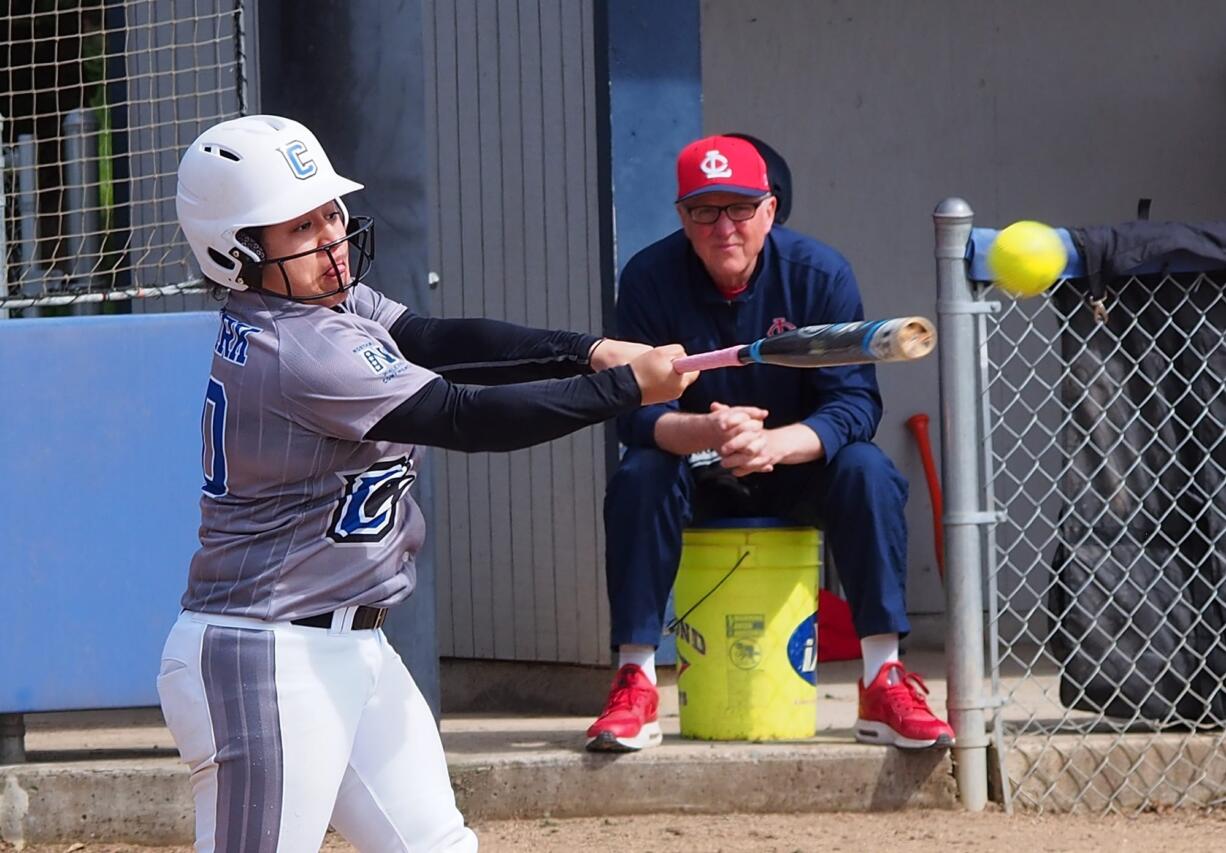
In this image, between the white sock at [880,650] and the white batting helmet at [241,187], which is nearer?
the white batting helmet at [241,187]

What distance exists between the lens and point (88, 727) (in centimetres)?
532

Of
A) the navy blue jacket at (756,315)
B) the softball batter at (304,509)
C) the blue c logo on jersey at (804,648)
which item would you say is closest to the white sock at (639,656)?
the blue c logo on jersey at (804,648)

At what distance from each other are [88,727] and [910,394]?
3.25 m

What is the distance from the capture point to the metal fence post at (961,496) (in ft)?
14.4

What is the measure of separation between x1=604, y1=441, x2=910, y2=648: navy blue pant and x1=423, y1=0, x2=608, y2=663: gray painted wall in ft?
3.59

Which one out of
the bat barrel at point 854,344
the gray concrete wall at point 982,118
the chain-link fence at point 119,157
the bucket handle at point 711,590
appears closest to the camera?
the bat barrel at point 854,344

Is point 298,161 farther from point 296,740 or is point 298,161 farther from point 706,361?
point 296,740

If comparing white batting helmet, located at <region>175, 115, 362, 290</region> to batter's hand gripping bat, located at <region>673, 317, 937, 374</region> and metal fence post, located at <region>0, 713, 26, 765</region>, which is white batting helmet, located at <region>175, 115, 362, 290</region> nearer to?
batter's hand gripping bat, located at <region>673, 317, 937, 374</region>

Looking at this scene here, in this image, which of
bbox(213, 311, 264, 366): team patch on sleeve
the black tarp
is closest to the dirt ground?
the black tarp

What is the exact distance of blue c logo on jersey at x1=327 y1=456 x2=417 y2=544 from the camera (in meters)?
2.97

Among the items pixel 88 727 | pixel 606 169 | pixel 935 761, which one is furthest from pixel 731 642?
pixel 88 727

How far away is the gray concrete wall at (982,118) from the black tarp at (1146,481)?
2.15 metres

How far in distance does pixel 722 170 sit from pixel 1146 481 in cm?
136

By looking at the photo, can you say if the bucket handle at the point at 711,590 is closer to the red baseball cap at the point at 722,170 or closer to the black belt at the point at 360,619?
the red baseball cap at the point at 722,170
